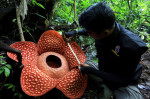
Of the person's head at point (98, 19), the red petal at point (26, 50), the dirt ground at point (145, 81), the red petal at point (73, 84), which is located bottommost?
the dirt ground at point (145, 81)

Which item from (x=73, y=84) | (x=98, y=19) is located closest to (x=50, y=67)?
(x=73, y=84)

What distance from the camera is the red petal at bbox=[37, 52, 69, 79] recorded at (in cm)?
157

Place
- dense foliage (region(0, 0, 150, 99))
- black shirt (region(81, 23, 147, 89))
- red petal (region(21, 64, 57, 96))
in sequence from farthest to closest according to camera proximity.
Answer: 1. dense foliage (region(0, 0, 150, 99))
2. black shirt (region(81, 23, 147, 89))
3. red petal (region(21, 64, 57, 96))

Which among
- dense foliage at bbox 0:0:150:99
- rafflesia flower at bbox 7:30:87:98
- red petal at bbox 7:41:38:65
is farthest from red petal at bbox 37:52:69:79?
dense foliage at bbox 0:0:150:99

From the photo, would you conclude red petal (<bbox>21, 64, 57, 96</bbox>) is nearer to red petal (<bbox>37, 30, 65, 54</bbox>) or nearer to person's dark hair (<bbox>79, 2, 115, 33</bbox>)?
red petal (<bbox>37, 30, 65, 54</bbox>)

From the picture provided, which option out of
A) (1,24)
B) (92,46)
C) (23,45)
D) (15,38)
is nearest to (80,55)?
(23,45)

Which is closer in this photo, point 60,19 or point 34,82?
point 34,82

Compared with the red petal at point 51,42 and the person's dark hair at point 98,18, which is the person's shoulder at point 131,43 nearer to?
the person's dark hair at point 98,18

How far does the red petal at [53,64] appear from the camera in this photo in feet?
5.16

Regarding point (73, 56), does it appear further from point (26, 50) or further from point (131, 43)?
point (131, 43)

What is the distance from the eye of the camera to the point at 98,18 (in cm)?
138

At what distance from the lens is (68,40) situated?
196cm

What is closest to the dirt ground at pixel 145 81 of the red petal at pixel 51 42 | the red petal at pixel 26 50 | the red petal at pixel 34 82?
the red petal at pixel 51 42

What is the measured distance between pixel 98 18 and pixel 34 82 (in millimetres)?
1044
